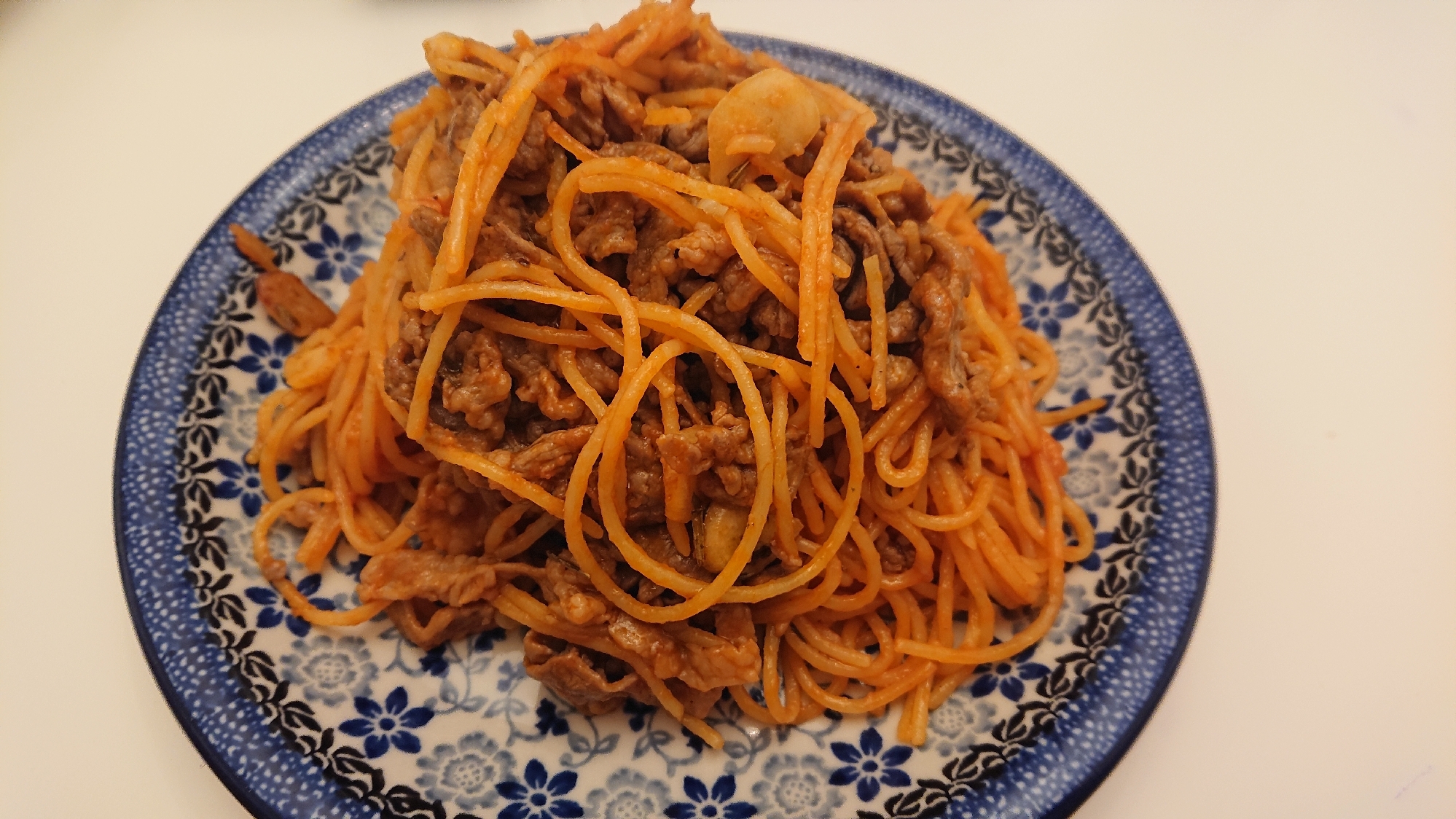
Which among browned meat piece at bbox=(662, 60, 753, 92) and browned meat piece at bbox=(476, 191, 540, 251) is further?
browned meat piece at bbox=(662, 60, 753, 92)

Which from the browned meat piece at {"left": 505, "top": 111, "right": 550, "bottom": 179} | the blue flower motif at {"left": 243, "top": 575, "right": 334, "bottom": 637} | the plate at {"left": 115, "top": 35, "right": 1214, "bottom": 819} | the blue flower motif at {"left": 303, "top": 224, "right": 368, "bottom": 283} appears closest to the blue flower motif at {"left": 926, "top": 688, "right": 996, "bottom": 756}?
the plate at {"left": 115, "top": 35, "right": 1214, "bottom": 819}

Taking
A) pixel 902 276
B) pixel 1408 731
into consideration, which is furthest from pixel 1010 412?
pixel 1408 731

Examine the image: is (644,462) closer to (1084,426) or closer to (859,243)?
(859,243)

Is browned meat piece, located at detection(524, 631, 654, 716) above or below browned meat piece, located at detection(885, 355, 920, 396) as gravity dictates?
below

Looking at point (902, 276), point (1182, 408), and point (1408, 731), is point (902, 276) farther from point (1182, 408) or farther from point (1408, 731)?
point (1408, 731)

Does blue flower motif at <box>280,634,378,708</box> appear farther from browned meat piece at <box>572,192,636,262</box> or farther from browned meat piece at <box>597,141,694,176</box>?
browned meat piece at <box>597,141,694,176</box>

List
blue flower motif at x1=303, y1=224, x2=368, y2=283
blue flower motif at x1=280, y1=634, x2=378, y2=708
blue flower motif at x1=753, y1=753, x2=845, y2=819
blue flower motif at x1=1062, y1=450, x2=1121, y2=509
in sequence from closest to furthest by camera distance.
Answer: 1. blue flower motif at x1=753, y1=753, x2=845, y2=819
2. blue flower motif at x1=280, y1=634, x2=378, y2=708
3. blue flower motif at x1=1062, y1=450, x2=1121, y2=509
4. blue flower motif at x1=303, y1=224, x2=368, y2=283

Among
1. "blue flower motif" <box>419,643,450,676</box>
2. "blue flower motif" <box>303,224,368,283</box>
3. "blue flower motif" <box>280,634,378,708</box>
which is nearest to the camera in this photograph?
"blue flower motif" <box>280,634,378,708</box>

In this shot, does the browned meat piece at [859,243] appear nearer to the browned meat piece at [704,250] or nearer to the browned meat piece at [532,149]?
the browned meat piece at [704,250]
